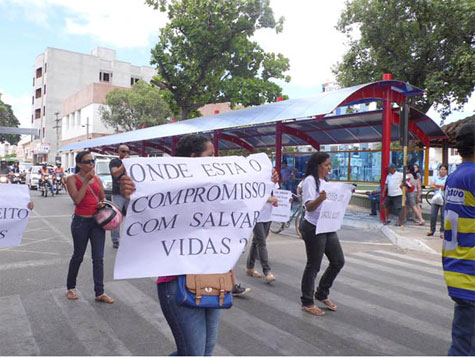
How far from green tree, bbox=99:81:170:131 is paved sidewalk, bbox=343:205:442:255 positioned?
32867 mm

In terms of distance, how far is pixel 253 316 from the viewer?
4496 mm

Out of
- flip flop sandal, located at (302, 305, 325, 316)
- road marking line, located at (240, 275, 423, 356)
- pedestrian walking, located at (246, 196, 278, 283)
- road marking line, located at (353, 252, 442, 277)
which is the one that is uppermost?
pedestrian walking, located at (246, 196, 278, 283)

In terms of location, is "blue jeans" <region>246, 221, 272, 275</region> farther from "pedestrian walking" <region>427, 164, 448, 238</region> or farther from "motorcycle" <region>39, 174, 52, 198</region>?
"motorcycle" <region>39, 174, 52, 198</region>

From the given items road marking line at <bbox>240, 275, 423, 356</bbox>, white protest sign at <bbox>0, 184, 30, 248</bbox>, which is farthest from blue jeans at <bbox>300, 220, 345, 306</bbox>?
white protest sign at <bbox>0, 184, 30, 248</bbox>

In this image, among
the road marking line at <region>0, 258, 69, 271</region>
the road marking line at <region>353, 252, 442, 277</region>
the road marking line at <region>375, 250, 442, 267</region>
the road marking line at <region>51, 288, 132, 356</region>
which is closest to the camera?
the road marking line at <region>51, 288, 132, 356</region>

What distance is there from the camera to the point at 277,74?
25.2m

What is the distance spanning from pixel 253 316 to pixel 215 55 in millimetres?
20880

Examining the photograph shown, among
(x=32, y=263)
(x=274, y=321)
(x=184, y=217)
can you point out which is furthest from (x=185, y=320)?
(x=32, y=263)

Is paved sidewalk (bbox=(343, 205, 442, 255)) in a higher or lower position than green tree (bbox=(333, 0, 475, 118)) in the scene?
lower

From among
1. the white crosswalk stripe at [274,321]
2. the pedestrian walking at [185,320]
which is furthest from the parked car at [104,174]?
the pedestrian walking at [185,320]

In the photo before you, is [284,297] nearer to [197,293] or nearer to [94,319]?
[94,319]

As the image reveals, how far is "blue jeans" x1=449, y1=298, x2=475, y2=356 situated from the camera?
8.13 feet

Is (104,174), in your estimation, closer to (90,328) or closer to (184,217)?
(90,328)

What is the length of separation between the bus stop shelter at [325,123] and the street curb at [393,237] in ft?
4.54
